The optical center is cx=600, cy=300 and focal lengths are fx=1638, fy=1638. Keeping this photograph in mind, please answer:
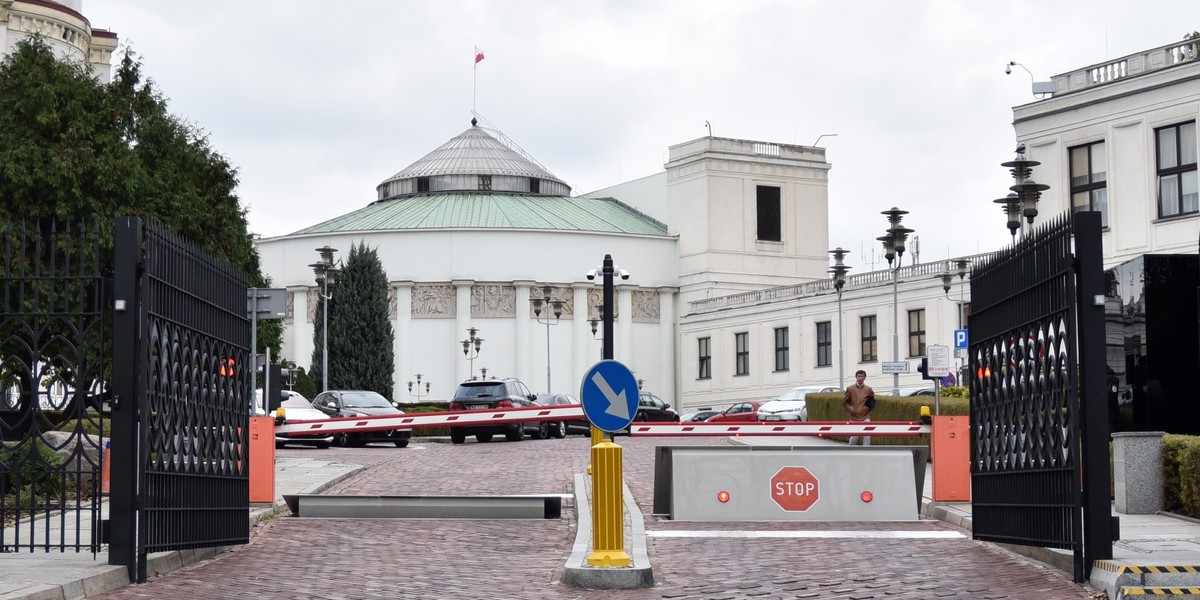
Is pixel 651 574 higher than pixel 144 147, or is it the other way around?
pixel 144 147

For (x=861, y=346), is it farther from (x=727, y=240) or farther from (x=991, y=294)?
(x=991, y=294)

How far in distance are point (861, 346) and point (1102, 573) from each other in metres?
67.9

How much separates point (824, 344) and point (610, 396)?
2745 inches

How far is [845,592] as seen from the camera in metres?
11.5

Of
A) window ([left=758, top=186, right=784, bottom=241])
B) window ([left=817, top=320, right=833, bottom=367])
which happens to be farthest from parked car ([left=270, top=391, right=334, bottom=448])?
window ([left=758, top=186, right=784, bottom=241])

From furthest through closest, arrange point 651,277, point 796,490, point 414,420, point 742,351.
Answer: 1. point 651,277
2. point 742,351
3. point 414,420
4. point 796,490

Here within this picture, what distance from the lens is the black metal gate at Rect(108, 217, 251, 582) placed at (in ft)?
39.2

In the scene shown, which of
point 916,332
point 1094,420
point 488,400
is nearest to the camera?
point 1094,420

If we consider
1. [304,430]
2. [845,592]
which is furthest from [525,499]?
[304,430]

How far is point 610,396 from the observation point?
1282 centimetres

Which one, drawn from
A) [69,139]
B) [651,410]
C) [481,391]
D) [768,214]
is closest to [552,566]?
[69,139]

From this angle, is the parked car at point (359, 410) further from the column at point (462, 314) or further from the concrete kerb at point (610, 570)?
the column at point (462, 314)

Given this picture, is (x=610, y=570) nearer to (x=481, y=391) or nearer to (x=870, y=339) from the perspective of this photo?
(x=481, y=391)

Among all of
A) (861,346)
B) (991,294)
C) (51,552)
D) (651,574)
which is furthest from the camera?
(861,346)
